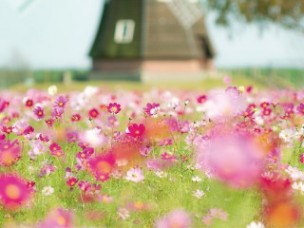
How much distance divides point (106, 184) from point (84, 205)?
1.34ft

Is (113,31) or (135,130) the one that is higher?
(135,130)

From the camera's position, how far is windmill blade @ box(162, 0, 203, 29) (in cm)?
3581

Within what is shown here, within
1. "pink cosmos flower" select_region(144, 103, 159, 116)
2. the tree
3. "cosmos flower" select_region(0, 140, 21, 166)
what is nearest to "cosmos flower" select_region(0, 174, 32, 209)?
"cosmos flower" select_region(0, 140, 21, 166)

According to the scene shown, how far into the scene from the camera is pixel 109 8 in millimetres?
36812

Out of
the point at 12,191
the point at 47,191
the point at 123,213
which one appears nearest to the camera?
the point at 12,191

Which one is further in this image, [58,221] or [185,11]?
[185,11]

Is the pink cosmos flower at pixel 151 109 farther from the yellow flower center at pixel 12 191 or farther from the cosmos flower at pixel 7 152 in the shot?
the yellow flower center at pixel 12 191

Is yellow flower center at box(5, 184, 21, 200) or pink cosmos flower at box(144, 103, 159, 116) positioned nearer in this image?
yellow flower center at box(5, 184, 21, 200)

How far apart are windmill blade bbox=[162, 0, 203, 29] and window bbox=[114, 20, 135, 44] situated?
238 centimetres

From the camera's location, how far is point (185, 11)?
36969 mm

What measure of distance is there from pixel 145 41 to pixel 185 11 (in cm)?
377

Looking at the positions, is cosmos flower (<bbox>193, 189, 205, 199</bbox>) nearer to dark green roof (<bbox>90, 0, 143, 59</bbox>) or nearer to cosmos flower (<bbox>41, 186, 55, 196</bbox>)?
cosmos flower (<bbox>41, 186, 55, 196</bbox>)

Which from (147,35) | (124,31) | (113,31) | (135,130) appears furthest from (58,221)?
(113,31)

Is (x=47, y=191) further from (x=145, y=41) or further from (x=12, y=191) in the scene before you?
(x=145, y=41)
